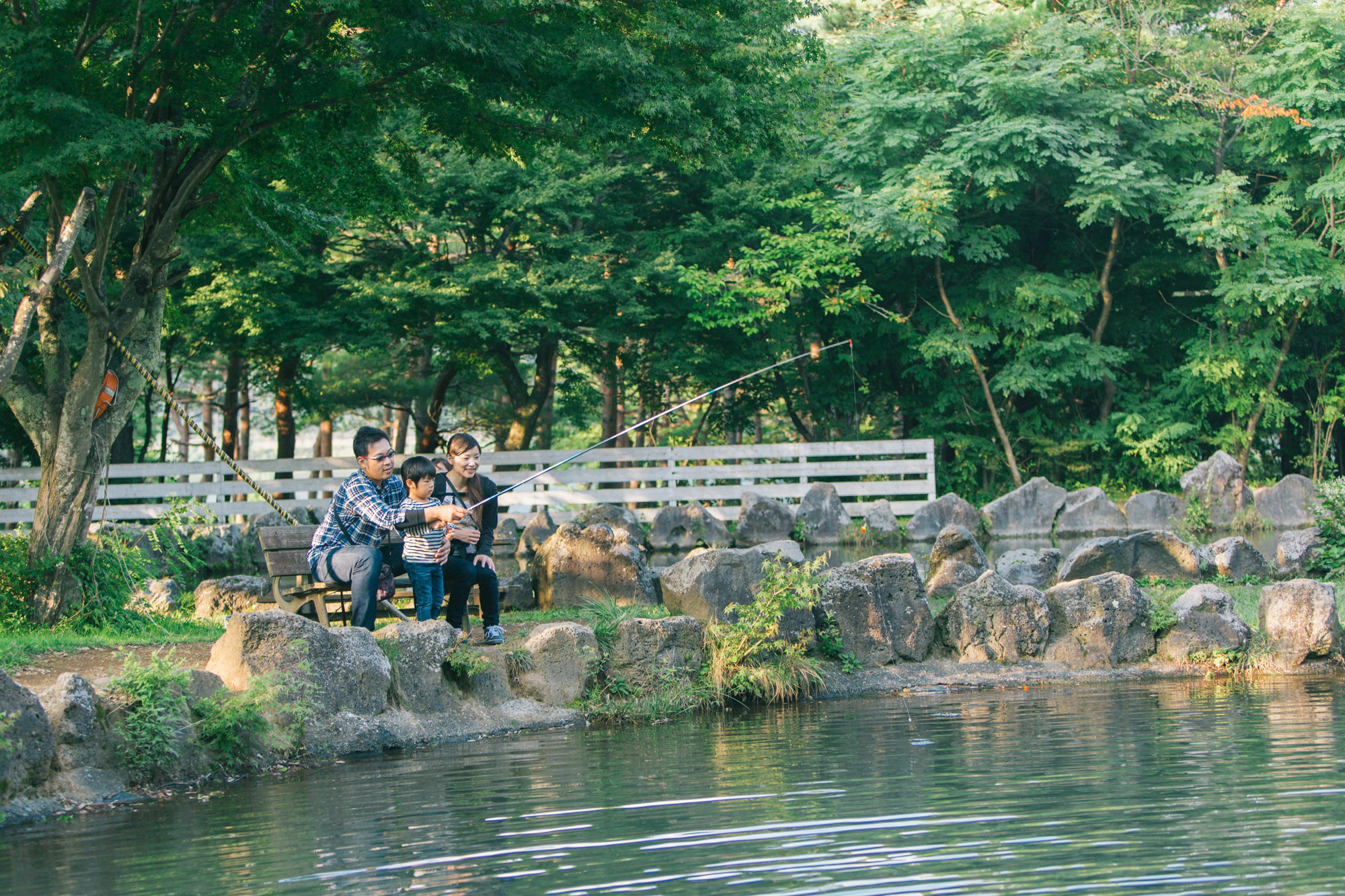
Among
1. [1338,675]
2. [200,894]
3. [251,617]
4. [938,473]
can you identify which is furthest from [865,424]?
[200,894]

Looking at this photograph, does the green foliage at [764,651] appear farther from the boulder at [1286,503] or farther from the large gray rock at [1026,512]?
the boulder at [1286,503]

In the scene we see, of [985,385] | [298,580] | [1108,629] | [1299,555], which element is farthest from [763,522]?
[298,580]

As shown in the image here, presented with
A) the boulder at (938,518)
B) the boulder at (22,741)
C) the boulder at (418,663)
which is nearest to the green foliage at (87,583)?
the boulder at (418,663)

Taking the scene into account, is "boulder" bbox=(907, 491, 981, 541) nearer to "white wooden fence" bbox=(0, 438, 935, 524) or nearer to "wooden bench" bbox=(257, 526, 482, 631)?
"white wooden fence" bbox=(0, 438, 935, 524)

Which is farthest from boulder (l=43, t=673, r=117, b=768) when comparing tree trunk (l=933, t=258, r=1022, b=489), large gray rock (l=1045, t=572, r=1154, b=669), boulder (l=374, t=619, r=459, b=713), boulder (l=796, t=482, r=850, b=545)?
tree trunk (l=933, t=258, r=1022, b=489)

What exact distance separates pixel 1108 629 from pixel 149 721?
5.73 metres

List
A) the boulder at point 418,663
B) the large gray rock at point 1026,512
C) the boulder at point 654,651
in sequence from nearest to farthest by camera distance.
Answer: the boulder at point 418,663, the boulder at point 654,651, the large gray rock at point 1026,512

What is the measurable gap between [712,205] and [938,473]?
614cm

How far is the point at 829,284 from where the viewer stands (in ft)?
66.7

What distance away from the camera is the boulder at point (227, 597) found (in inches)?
386

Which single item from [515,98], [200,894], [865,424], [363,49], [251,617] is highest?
[363,49]

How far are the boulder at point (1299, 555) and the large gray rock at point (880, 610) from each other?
4686 millimetres

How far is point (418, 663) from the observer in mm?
6816

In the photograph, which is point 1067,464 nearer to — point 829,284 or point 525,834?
point 829,284
